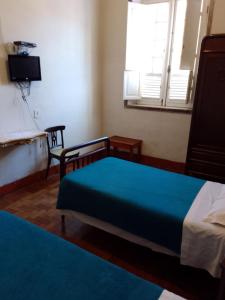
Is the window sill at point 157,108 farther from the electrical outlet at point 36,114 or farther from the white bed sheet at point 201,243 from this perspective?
the white bed sheet at point 201,243

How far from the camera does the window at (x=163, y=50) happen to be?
3.21m

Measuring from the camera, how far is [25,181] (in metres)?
3.14

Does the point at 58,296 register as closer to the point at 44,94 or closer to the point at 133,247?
the point at 133,247

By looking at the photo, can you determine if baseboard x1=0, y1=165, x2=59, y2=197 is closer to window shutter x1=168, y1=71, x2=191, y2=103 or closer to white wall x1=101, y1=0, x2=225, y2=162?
white wall x1=101, y1=0, x2=225, y2=162

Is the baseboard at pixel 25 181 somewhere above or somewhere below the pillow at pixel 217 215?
below

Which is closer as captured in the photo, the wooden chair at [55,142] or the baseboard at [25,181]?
the baseboard at [25,181]

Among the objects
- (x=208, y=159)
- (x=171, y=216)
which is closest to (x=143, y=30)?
(x=208, y=159)

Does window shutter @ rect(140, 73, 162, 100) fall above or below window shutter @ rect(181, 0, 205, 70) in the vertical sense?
below

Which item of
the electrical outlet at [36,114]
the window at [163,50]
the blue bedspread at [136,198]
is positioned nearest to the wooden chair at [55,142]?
the electrical outlet at [36,114]

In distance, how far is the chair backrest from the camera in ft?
10.8

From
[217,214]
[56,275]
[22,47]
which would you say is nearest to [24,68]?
[22,47]

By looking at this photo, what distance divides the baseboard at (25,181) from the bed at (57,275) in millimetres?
1683

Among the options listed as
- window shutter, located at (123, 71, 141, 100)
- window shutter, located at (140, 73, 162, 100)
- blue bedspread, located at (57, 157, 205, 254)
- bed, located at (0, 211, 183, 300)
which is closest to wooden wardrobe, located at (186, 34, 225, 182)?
blue bedspread, located at (57, 157, 205, 254)

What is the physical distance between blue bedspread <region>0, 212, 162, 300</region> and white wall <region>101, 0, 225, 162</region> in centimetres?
274
